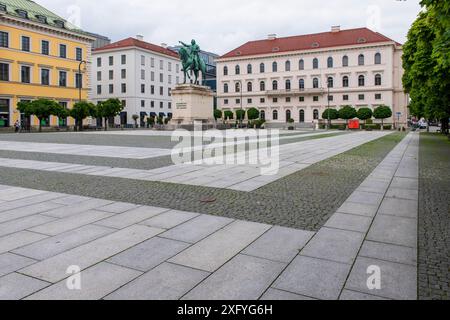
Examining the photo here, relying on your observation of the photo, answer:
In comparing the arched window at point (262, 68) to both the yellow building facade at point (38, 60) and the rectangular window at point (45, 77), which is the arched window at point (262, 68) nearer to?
the yellow building facade at point (38, 60)

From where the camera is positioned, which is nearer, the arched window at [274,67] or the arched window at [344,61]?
the arched window at [344,61]

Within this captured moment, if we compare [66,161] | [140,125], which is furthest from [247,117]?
[66,161]

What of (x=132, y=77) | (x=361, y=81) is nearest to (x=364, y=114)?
(x=361, y=81)

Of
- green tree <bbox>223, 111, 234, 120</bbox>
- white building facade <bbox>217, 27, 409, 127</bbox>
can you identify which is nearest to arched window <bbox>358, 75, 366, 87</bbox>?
white building facade <bbox>217, 27, 409, 127</bbox>

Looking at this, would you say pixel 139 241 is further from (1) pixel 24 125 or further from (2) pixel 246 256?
(1) pixel 24 125

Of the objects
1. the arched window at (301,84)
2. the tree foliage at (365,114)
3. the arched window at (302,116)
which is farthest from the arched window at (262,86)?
the tree foliage at (365,114)

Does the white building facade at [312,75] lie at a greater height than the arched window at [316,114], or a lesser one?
greater

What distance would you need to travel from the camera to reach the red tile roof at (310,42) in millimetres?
85562

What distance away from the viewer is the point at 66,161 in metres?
15.6

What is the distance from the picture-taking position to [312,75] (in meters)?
90.5

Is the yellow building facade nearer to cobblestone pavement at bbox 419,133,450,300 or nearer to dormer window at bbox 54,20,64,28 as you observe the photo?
dormer window at bbox 54,20,64,28

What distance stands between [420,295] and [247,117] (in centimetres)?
8868

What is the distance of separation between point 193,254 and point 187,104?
46.4 meters

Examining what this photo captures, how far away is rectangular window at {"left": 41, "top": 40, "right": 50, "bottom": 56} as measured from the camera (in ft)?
199
